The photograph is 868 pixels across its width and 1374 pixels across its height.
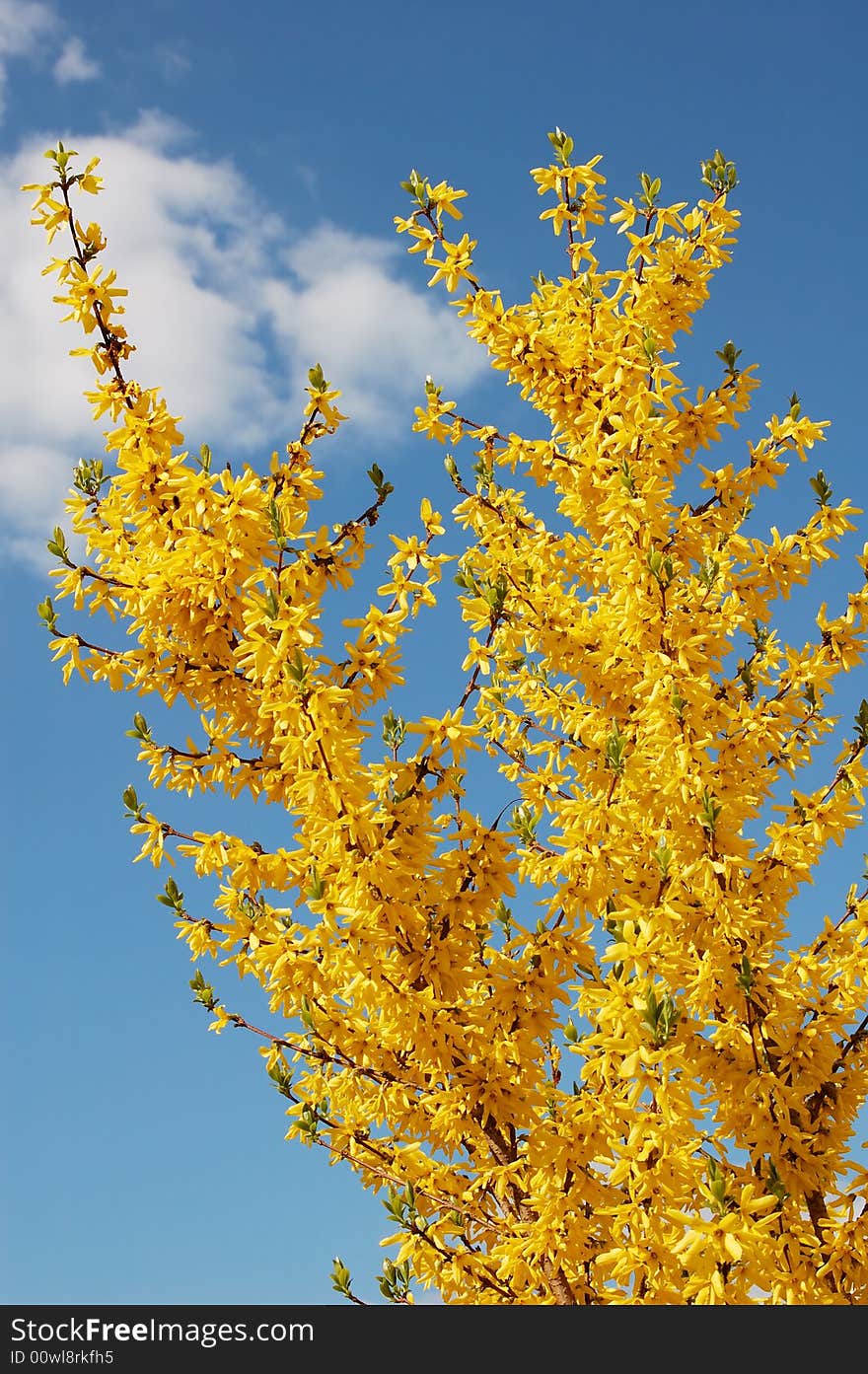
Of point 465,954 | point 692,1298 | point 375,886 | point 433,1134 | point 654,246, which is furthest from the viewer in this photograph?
point 654,246

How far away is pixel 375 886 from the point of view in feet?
14.7

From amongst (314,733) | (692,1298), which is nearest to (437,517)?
(314,733)

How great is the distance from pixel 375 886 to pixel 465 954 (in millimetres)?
626

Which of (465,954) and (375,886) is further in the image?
(465,954)

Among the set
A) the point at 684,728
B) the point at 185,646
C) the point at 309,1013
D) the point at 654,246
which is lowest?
the point at 309,1013

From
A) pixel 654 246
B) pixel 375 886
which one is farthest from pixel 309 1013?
pixel 654 246

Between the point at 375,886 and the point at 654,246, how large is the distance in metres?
5.00

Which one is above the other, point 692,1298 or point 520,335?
point 520,335

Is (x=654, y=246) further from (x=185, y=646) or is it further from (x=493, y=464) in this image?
(x=185, y=646)

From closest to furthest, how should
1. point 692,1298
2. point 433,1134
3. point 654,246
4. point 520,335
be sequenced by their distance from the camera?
point 692,1298 < point 433,1134 < point 520,335 < point 654,246

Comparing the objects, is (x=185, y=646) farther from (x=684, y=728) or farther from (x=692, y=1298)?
(x=692, y=1298)

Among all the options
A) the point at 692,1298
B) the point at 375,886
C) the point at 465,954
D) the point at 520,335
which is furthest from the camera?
the point at 520,335

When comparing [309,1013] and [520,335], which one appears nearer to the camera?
[309,1013]

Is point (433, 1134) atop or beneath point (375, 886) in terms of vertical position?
beneath
